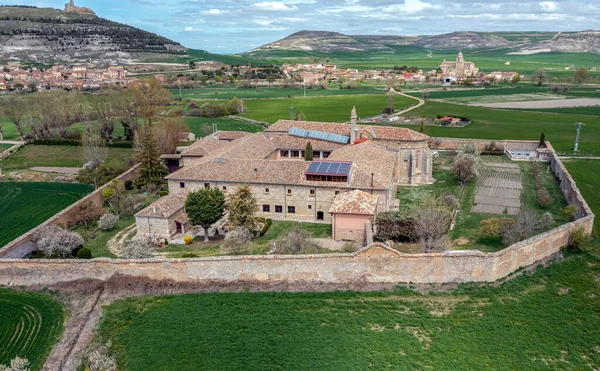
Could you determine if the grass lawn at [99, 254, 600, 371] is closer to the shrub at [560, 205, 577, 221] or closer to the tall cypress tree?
the shrub at [560, 205, 577, 221]

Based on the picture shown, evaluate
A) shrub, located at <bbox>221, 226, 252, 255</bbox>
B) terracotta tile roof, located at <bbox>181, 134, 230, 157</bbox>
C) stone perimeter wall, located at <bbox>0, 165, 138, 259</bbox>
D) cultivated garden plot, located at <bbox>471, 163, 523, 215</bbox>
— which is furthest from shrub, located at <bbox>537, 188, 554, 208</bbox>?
stone perimeter wall, located at <bbox>0, 165, 138, 259</bbox>

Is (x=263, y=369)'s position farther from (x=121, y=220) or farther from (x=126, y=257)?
(x=121, y=220)

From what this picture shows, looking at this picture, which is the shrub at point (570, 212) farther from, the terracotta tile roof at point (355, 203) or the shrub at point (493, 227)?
the terracotta tile roof at point (355, 203)

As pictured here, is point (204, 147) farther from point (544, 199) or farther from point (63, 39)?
point (63, 39)

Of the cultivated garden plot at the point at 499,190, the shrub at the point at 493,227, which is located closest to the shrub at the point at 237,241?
the shrub at the point at 493,227

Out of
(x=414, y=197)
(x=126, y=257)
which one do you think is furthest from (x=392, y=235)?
(x=126, y=257)

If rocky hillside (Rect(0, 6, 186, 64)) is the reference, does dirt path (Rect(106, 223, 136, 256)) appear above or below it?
below
